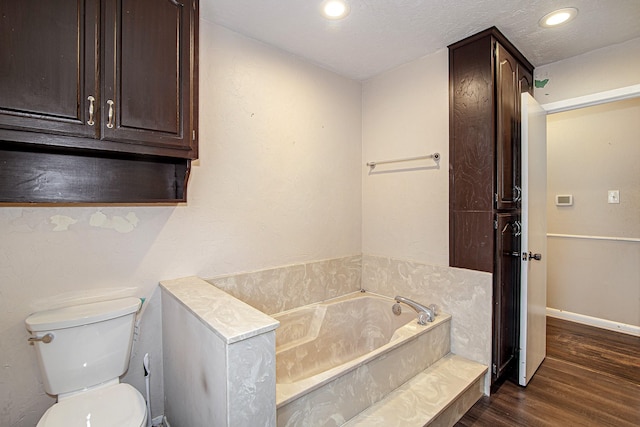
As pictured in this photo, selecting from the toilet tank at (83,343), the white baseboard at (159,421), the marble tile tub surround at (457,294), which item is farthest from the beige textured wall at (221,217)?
the marble tile tub surround at (457,294)

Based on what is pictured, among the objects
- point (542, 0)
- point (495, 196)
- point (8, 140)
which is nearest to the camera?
point (8, 140)

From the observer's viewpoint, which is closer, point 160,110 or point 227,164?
point 160,110

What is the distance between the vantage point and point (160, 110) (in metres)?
1.37

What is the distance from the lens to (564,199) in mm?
3283

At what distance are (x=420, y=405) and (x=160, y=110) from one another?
1988mm

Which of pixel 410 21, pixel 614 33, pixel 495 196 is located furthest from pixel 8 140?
pixel 614 33

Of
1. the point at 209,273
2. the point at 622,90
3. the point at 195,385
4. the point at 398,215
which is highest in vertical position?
the point at 622,90

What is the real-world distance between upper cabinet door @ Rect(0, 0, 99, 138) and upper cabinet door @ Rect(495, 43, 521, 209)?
7.23ft

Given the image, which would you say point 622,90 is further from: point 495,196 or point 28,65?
point 28,65

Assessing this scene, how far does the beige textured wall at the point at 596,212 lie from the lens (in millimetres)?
2859

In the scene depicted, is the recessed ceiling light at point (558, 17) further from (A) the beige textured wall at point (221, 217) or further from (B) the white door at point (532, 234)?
(A) the beige textured wall at point (221, 217)

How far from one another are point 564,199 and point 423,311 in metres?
2.40

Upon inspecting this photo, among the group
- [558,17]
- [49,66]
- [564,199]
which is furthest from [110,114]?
[564,199]

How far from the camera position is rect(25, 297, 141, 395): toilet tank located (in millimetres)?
1280
